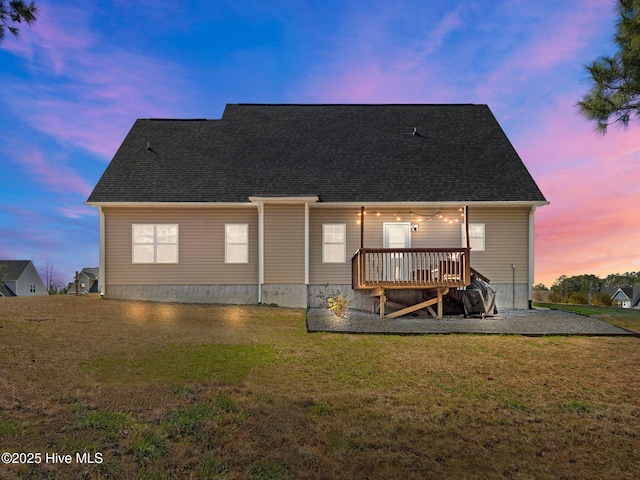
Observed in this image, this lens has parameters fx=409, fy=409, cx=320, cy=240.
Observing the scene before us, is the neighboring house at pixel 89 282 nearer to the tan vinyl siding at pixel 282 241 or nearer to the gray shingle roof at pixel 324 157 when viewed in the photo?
the gray shingle roof at pixel 324 157

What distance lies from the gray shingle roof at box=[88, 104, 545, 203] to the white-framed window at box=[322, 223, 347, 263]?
3.64 ft

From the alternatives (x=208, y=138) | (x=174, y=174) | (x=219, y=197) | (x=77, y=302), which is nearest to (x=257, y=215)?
(x=219, y=197)

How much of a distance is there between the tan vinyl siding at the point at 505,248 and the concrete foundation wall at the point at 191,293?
29.1 feet

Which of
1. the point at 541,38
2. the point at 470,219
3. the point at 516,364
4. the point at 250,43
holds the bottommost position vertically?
the point at 516,364

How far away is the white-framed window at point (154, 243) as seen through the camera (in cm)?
1579

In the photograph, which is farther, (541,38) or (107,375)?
(541,38)

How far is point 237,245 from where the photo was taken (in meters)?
15.8

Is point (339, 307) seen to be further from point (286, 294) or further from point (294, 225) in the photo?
point (294, 225)

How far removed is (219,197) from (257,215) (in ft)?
5.25

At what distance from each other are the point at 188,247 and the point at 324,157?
6.84 m

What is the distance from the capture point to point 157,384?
6.15 metres

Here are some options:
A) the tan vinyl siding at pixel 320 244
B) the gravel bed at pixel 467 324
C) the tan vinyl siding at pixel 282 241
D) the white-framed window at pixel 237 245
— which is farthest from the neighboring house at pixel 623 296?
the white-framed window at pixel 237 245

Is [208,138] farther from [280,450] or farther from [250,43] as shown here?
[280,450]

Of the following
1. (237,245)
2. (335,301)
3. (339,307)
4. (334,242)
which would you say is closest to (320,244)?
(334,242)
